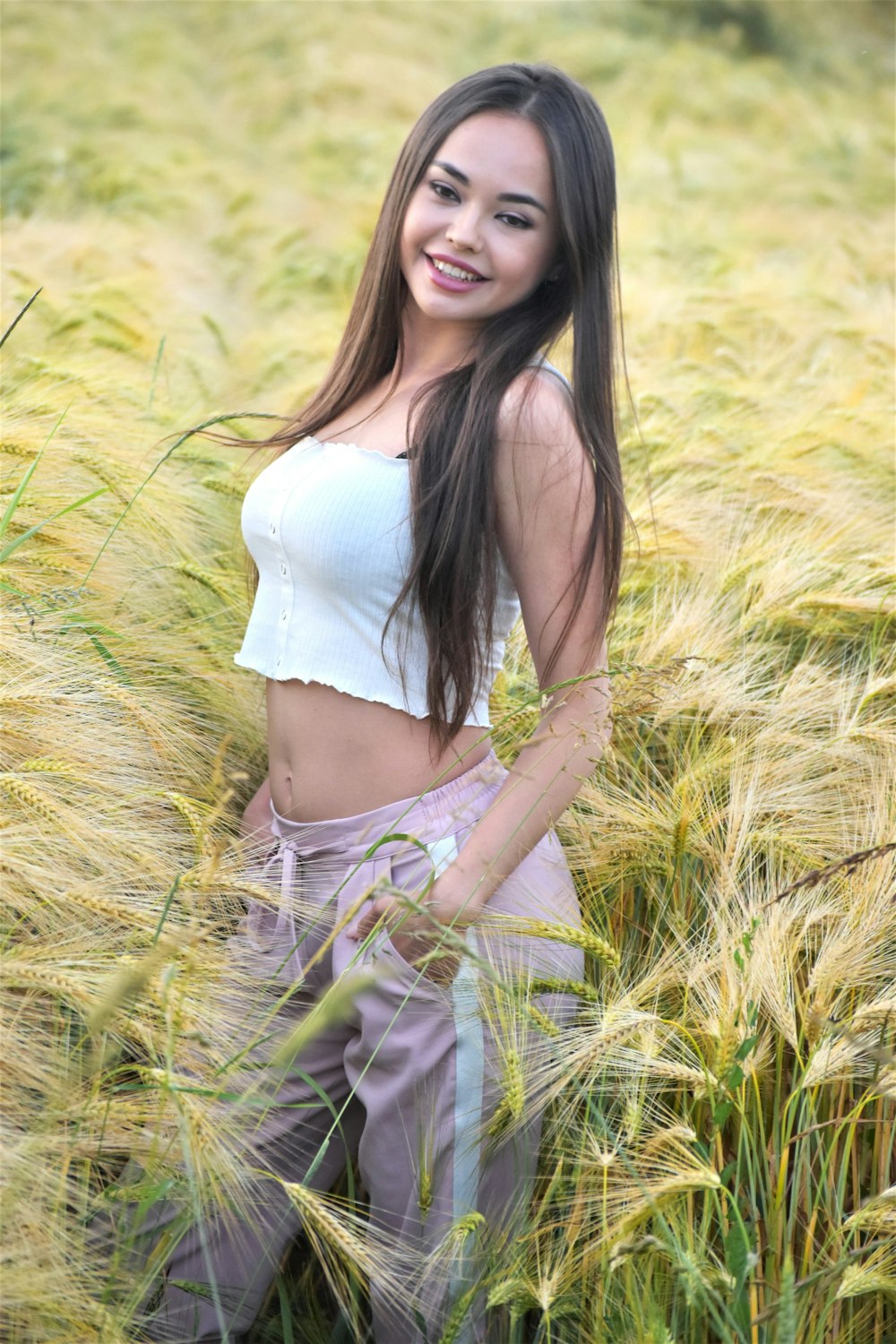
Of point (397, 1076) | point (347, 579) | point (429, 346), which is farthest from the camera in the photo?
point (429, 346)

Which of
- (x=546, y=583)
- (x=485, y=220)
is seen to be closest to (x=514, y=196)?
(x=485, y=220)

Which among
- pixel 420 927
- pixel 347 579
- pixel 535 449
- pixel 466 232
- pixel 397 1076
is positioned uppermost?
pixel 466 232

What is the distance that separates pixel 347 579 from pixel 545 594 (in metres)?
0.24

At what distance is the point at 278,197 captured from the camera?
5730 mm

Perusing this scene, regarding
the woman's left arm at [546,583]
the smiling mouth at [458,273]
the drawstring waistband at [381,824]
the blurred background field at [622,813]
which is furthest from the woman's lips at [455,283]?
the drawstring waistband at [381,824]

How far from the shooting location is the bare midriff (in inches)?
53.9

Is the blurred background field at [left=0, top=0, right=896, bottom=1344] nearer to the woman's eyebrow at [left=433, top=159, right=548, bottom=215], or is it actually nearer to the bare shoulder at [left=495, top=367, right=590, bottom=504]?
the bare shoulder at [left=495, top=367, right=590, bottom=504]

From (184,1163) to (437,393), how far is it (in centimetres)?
92

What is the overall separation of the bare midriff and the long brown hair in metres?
0.04

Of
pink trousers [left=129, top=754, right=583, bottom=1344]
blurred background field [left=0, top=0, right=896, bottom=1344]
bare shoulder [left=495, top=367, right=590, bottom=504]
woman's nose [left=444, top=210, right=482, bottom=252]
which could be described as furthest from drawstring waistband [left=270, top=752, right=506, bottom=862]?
woman's nose [left=444, top=210, right=482, bottom=252]

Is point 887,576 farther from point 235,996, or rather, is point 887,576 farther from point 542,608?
point 235,996

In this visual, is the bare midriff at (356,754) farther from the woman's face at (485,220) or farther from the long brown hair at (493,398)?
the woman's face at (485,220)

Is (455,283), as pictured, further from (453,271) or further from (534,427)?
(534,427)

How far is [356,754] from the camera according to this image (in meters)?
1.38
